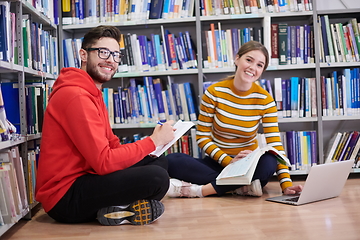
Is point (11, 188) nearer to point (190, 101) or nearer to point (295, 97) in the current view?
point (190, 101)

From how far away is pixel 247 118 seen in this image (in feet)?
7.87

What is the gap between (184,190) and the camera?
7.62 feet

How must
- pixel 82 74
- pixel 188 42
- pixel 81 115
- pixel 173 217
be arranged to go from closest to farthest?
pixel 81 115 → pixel 82 74 → pixel 173 217 → pixel 188 42

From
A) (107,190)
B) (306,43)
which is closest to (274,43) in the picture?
(306,43)

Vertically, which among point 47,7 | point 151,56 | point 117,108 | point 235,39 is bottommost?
point 117,108

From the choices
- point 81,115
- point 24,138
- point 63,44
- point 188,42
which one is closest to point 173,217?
point 81,115

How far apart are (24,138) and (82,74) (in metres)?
0.48

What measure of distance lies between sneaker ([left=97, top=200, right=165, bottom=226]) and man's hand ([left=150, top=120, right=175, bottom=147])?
10.8 inches

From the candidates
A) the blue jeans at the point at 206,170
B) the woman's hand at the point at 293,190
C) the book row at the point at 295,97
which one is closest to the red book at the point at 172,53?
the book row at the point at 295,97

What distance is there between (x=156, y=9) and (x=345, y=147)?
5.69 ft

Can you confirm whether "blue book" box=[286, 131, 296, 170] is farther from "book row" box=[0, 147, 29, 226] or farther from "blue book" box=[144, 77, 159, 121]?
"book row" box=[0, 147, 29, 226]

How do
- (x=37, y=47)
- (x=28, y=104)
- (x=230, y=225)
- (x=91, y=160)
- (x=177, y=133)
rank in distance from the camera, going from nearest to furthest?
(x=91, y=160) < (x=230, y=225) < (x=177, y=133) < (x=28, y=104) < (x=37, y=47)

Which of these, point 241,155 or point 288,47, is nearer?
point 241,155

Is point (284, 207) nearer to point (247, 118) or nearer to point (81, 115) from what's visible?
point (247, 118)
